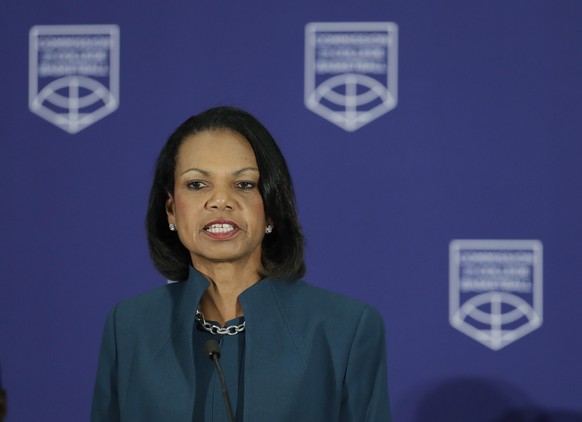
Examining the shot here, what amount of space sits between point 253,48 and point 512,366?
0.96 m

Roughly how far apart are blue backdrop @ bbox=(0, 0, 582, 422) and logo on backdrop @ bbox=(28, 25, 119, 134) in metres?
0.02

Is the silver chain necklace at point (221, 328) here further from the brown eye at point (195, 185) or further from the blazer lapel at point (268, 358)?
the brown eye at point (195, 185)

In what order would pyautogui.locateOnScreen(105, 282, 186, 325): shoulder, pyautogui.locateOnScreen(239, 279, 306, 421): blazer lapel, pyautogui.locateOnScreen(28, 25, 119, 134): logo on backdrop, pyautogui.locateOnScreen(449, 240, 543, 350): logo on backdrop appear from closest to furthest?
pyautogui.locateOnScreen(239, 279, 306, 421): blazer lapel
pyautogui.locateOnScreen(105, 282, 186, 325): shoulder
pyautogui.locateOnScreen(449, 240, 543, 350): logo on backdrop
pyautogui.locateOnScreen(28, 25, 119, 134): logo on backdrop

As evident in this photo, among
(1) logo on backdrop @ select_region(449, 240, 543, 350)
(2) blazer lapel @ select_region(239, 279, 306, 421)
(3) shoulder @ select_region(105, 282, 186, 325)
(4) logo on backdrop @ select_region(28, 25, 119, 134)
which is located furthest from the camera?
(4) logo on backdrop @ select_region(28, 25, 119, 134)

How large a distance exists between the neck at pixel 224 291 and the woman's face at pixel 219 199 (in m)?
0.02

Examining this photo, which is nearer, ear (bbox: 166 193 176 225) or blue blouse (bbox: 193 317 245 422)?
blue blouse (bbox: 193 317 245 422)

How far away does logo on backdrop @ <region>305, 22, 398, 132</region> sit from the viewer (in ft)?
7.48

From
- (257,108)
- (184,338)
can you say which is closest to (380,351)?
(184,338)

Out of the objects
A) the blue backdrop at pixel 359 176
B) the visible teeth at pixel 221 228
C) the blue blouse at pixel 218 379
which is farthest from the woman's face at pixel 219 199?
the blue backdrop at pixel 359 176

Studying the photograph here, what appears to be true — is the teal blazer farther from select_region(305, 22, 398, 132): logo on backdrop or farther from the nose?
select_region(305, 22, 398, 132): logo on backdrop

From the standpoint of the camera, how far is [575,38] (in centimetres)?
225

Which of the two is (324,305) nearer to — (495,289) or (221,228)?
(221,228)

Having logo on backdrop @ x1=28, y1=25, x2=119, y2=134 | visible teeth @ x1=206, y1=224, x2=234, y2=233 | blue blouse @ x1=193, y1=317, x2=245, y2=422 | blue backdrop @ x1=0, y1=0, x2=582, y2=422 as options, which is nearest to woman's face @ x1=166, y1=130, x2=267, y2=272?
visible teeth @ x1=206, y1=224, x2=234, y2=233

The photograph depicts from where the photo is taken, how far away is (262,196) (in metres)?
1.46
